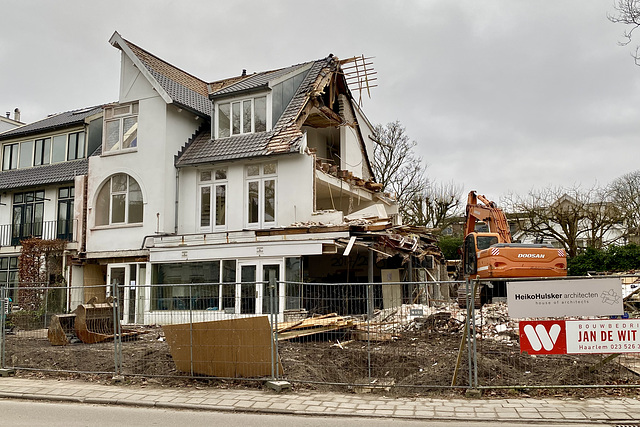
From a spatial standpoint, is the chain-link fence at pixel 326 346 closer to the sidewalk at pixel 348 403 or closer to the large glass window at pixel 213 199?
the sidewalk at pixel 348 403

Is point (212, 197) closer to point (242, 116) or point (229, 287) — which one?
point (242, 116)

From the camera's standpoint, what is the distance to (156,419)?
26.2 ft

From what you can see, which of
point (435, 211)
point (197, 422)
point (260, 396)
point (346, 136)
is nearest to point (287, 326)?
point (260, 396)

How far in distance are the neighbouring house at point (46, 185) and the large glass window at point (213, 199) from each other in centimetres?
→ 535

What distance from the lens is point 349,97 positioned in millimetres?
25203

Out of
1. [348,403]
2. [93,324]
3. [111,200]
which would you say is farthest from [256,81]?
[348,403]

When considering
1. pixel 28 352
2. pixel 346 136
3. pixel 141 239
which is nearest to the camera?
pixel 28 352

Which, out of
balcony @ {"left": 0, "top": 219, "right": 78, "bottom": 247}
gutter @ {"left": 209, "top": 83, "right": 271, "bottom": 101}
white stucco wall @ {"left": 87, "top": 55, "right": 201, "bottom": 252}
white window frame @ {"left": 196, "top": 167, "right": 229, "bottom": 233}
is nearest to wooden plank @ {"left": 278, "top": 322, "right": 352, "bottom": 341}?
white window frame @ {"left": 196, "top": 167, "right": 229, "bottom": 233}

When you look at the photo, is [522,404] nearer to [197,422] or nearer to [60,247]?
[197,422]

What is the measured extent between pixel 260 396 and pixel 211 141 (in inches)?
561

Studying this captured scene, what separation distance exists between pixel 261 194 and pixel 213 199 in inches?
80.7

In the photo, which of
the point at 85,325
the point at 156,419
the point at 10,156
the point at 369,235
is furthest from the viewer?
the point at 10,156

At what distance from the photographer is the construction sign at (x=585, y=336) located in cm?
874

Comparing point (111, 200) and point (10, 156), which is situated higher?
point (10, 156)
